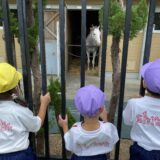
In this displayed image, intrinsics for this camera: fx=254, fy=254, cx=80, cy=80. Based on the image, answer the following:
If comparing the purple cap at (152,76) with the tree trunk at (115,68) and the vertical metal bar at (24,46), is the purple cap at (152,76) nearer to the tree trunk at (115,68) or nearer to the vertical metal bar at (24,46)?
the vertical metal bar at (24,46)

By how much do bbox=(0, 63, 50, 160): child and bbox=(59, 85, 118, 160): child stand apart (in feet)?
0.77

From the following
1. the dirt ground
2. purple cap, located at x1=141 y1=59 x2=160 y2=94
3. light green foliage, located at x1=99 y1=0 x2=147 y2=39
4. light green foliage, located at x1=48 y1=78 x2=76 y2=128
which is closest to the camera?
purple cap, located at x1=141 y1=59 x2=160 y2=94

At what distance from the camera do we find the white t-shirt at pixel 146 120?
1316 millimetres

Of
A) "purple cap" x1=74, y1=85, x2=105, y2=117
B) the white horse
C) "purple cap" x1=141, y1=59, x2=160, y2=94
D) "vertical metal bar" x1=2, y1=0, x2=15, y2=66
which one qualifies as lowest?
the white horse

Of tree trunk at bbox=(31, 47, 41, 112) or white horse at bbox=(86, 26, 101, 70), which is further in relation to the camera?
white horse at bbox=(86, 26, 101, 70)

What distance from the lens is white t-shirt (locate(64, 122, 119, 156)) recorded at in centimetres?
133

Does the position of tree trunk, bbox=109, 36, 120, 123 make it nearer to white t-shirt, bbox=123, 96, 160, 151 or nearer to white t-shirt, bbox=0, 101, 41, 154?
white t-shirt, bbox=123, 96, 160, 151

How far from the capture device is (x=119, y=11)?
217cm

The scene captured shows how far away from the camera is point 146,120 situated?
133 cm

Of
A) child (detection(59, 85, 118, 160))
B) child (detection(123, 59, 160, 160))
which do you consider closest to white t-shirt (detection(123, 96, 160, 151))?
child (detection(123, 59, 160, 160))

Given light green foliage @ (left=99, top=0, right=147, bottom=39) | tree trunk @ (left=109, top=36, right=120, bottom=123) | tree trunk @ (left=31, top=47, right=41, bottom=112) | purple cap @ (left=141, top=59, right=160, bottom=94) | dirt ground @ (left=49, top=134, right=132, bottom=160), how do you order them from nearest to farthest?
purple cap @ (left=141, top=59, right=160, bottom=94), light green foliage @ (left=99, top=0, right=147, bottom=39), tree trunk @ (left=109, top=36, right=120, bottom=123), tree trunk @ (left=31, top=47, right=41, bottom=112), dirt ground @ (left=49, top=134, right=132, bottom=160)

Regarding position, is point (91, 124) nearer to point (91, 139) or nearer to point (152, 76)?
point (91, 139)

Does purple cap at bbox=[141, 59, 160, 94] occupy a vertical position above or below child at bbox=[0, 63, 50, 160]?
above

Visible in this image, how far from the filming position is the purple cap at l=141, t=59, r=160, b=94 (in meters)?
1.22
